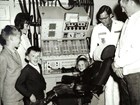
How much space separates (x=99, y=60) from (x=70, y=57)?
763 millimetres

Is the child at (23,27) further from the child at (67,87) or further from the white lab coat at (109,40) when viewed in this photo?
the white lab coat at (109,40)

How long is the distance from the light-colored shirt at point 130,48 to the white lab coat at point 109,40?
0.99m

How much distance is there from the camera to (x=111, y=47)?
251 cm

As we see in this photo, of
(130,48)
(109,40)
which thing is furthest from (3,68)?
(109,40)

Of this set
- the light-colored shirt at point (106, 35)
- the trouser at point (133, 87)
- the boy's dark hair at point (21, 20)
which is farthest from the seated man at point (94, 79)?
the boy's dark hair at point (21, 20)

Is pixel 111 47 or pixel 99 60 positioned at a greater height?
pixel 111 47

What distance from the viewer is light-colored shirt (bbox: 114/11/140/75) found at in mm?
2068

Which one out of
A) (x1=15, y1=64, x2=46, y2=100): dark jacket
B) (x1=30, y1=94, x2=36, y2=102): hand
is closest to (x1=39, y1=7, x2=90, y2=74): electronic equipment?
(x1=15, y1=64, x2=46, y2=100): dark jacket

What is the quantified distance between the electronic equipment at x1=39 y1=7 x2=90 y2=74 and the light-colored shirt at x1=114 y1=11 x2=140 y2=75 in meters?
1.30

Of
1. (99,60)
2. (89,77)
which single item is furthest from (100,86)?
(99,60)

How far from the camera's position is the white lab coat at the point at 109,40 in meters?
3.18

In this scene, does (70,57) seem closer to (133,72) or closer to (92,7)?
(92,7)

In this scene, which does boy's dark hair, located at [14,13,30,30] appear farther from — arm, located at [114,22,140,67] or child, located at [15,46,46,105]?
arm, located at [114,22,140,67]

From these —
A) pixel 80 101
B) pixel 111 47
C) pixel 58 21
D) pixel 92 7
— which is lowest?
pixel 80 101
